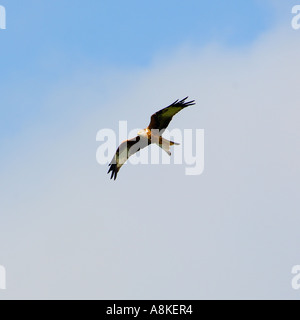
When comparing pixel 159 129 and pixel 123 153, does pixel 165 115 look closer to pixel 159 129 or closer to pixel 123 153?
pixel 159 129

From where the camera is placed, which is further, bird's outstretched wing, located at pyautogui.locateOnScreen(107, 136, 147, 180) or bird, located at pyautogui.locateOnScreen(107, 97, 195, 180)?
bird's outstretched wing, located at pyautogui.locateOnScreen(107, 136, 147, 180)

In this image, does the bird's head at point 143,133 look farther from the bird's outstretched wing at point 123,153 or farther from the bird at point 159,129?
the bird's outstretched wing at point 123,153

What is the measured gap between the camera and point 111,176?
109ft

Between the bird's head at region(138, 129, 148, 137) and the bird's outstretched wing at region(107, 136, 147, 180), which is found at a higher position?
the bird's head at region(138, 129, 148, 137)

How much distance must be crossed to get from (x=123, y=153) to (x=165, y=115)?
125 inches

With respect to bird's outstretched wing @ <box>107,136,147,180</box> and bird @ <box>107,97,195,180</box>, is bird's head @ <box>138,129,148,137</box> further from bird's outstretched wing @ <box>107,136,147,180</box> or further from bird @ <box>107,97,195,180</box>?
bird's outstretched wing @ <box>107,136,147,180</box>

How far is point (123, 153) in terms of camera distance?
3312cm

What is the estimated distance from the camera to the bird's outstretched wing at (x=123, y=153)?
32.5 m

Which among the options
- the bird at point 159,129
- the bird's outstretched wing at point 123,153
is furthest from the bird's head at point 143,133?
the bird's outstretched wing at point 123,153

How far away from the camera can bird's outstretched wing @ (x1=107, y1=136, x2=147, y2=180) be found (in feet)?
107

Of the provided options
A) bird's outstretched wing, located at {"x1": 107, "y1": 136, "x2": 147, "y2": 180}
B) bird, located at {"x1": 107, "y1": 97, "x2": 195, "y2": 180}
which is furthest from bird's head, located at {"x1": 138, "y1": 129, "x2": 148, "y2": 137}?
bird's outstretched wing, located at {"x1": 107, "y1": 136, "x2": 147, "y2": 180}

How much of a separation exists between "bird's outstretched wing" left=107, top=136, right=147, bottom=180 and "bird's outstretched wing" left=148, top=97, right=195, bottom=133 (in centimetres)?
152

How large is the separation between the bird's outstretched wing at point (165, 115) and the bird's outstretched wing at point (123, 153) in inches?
59.7
